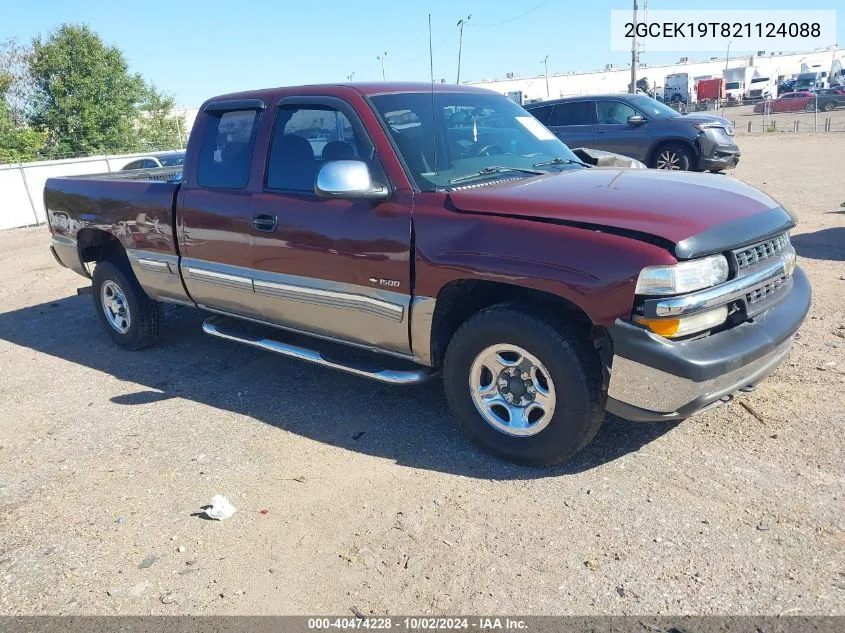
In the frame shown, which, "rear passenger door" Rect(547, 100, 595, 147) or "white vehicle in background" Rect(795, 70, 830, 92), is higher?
"white vehicle in background" Rect(795, 70, 830, 92)

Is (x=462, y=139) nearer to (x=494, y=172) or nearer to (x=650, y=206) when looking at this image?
(x=494, y=172)

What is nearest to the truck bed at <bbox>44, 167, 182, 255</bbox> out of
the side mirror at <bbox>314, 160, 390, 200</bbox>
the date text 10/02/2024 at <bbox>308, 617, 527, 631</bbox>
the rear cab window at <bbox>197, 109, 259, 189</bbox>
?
the rear cab window at <bbox>197, 109, 259, 189</bbox>

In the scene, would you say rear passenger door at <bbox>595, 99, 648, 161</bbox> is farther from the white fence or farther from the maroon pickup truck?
the white fence

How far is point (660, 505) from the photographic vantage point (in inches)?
127

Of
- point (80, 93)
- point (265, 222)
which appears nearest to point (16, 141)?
point (80, 93)

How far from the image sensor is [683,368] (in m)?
3.00

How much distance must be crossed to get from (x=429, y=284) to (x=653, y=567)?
173 cm

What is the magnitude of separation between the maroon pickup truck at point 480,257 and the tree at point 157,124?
95.8 ft

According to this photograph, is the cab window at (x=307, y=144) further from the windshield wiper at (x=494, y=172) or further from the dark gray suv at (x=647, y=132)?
the dark gray suv at (x=647, y=132)

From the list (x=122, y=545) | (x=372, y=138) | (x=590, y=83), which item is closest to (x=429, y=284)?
(x=372, y=138)

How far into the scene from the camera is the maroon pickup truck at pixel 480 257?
310cm

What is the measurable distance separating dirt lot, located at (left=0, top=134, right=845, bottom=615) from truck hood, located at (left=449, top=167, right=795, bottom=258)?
1.17 m

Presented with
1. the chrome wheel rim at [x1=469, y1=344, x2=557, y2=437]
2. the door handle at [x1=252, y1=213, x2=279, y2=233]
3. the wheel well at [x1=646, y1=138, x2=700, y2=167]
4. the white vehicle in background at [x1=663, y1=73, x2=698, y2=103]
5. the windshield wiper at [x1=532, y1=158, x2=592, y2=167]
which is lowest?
the chrome wheel rim at [x1=469, y1=344, x2=557, y2=437]

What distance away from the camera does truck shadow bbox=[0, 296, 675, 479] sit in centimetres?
383
